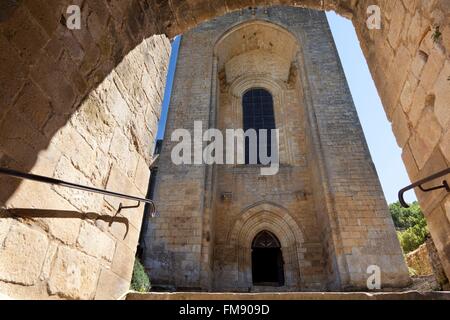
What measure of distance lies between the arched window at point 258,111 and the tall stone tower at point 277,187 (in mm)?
51

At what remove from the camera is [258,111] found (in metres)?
11.6

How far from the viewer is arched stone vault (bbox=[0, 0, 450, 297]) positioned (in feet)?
4.51

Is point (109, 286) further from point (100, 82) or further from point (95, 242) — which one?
point (100, 82)

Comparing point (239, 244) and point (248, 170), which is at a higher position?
point (248, 170)

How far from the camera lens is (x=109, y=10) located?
218 cm

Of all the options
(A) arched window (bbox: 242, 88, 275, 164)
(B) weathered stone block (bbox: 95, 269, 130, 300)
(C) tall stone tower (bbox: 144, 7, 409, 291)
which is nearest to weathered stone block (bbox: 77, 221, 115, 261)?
(B) weathered stone block (bbox: 95, 269, 130, 300)

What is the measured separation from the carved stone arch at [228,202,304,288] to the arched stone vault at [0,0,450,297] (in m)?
6.53

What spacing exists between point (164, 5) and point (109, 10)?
982 mm

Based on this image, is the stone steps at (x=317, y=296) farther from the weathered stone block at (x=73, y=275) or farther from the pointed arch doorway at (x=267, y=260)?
the pointed arch doorway at (x=267, y=260)

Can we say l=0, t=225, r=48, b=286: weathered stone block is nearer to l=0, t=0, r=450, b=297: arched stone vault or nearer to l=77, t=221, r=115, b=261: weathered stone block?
l=0, t=0, r=450, b=297: arched stone vault
